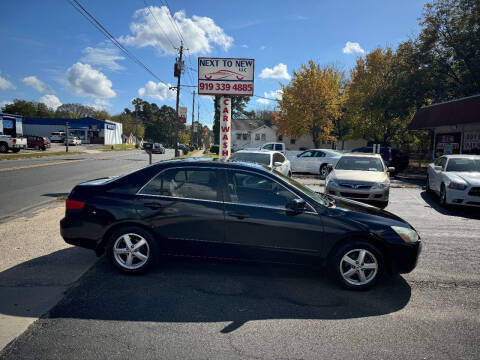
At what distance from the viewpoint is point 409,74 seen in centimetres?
2822

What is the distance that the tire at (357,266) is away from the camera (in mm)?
4172

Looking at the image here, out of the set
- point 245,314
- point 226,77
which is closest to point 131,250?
point 245,314

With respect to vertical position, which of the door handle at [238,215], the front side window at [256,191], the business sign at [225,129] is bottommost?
the door handle at [238,215]

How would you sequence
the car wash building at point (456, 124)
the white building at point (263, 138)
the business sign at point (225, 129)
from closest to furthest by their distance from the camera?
the business sign at point (225, 129)
the car wash building at point (456, 124)
the white building at point (263, 138)

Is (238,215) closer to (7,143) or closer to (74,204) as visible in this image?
(74,204)

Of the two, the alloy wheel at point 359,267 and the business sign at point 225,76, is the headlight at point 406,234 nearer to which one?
the alloy wheel at point 359,267

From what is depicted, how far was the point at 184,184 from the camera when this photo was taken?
4.50 m

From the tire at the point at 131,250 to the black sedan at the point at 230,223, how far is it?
0.04 ft

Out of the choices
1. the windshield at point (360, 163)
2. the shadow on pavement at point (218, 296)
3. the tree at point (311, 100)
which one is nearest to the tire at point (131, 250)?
the shadow on pavement at point (218, 296)

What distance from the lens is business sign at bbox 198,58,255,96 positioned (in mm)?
13055

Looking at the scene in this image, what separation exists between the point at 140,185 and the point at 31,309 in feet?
5.93

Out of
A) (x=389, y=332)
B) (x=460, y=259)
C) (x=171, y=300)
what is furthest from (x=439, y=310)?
(x=171, y=300)

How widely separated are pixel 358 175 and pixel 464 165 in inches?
141

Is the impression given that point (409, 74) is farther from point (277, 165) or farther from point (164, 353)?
point (164, 353)
